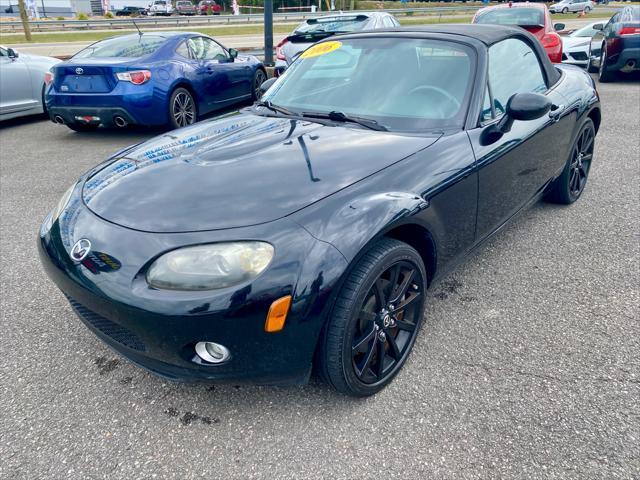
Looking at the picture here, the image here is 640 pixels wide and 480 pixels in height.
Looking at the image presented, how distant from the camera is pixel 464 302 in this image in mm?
2902

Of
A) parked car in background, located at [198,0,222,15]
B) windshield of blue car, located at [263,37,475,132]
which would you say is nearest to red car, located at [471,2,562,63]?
windshield of blue car, located at [263,37,475,132]

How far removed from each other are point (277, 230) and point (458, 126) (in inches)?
50.7

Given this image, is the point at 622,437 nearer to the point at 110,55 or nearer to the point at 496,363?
the point at 496,363

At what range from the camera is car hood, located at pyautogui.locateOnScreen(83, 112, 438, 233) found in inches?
77.3

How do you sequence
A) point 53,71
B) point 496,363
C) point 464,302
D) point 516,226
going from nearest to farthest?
point 496,363, point 464,302, point 516,226, point 53,71

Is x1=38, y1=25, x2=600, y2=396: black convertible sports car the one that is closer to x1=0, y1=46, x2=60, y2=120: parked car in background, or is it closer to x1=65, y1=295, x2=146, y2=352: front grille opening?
x1=65, y1=295, x2=146, y2=352: front grille opening

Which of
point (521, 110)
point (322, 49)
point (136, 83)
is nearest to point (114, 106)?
point (136, 83)

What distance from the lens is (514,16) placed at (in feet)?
31.3

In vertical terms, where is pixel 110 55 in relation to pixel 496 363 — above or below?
above

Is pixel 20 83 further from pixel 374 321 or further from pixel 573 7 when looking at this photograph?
pixel 573 7

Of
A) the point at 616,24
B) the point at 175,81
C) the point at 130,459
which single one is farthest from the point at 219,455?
the point at 616,24

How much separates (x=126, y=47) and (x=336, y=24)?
136 inches

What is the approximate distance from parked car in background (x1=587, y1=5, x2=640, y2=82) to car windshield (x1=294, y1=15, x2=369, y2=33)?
483cm

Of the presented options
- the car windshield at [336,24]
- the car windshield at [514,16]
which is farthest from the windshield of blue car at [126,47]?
the car windshield at [514,16]
